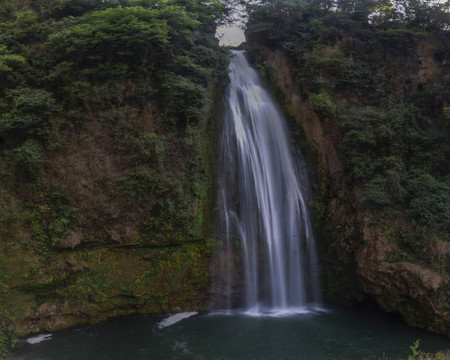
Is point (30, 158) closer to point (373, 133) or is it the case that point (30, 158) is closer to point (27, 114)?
point (27, 114)

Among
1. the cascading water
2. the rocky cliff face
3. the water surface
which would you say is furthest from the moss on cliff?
the water surface

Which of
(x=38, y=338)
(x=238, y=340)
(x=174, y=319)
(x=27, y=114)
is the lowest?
(x=238, y=340)

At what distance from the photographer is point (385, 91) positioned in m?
Answer: 13.0

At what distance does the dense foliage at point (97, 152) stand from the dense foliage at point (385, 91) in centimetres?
459

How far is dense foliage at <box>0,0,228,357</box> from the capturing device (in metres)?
9.03

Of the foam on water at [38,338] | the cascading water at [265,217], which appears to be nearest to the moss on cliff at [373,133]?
the cascading water at [265,217]

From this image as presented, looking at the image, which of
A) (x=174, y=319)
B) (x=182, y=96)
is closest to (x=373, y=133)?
(x=182, y=96)

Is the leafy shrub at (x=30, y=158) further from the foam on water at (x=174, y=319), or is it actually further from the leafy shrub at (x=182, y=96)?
the foam on water at (x=174, y=319)

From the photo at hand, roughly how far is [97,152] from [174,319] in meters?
5.18

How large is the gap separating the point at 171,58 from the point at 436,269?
9.57 meters

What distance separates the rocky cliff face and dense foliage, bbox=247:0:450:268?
24 cm

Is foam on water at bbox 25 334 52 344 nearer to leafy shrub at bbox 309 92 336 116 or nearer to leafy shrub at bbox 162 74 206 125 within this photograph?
leafy shrub at bbox 162 74 206 125

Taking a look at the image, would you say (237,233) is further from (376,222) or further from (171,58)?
(171,58)

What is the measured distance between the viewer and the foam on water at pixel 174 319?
32.4 ft
